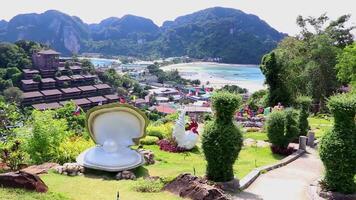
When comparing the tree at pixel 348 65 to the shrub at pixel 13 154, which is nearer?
the shrub at pixel 13 154

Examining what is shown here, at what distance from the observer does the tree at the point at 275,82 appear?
2766cm

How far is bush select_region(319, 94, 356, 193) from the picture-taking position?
30.5 feet

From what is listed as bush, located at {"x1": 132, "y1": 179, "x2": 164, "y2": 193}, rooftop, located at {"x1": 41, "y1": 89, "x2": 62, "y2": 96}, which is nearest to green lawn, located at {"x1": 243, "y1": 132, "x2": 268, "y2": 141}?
bush, located at {"x1": 132, "y1": 179, "x2": 164, "y2": 193}

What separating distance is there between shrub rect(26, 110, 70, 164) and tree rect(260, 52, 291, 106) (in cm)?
1861

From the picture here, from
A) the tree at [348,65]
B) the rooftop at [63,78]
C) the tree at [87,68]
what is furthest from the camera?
the tree at [87,68]

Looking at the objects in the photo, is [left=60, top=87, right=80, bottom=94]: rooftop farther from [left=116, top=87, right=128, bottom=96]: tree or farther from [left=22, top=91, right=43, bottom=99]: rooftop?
[left=116, top=87, right=128, bottom=96]: tree

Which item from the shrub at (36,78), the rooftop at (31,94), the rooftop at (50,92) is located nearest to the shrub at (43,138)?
the rooftop at (31,94)

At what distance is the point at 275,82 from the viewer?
28.1 meters

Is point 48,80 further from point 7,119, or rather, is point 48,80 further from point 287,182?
point 287,182

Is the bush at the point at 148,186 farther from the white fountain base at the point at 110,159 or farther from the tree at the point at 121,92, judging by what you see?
the tree at the point at 121,92

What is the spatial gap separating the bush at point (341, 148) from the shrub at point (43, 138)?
290 inches

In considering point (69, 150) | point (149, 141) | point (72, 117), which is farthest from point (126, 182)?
point (72, 117)

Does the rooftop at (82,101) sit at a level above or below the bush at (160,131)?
below

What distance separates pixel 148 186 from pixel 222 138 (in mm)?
2104
